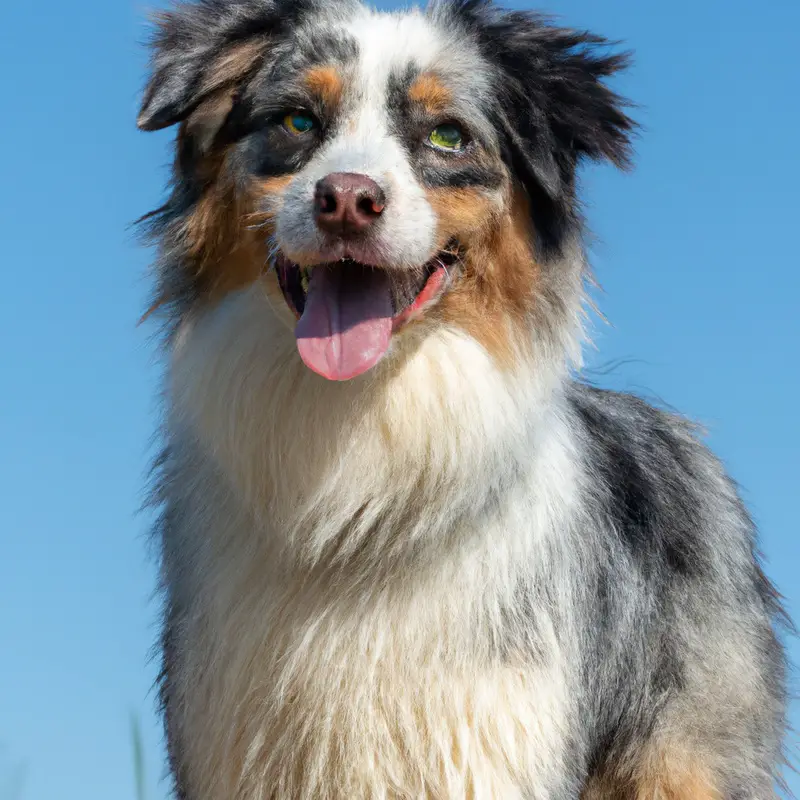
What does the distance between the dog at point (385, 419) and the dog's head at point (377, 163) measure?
13mm

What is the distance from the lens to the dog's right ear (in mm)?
5520

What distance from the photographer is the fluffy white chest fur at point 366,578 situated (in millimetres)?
5047

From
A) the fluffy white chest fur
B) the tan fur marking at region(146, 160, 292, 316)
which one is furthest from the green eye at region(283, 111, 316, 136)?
the fluffy white chest fur

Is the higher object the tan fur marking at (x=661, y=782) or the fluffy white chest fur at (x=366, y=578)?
the fluffy white chest fur at (x=366, y=578)

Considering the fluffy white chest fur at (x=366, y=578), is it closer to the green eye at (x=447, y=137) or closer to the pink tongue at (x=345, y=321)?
the pink tongue at (x=345, y=321)

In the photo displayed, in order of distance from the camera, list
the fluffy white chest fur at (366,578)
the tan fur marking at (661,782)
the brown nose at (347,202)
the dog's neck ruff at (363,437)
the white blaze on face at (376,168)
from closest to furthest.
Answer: the brown nose at (347,202) → the white blaze on face at (376,168) → the fluffy white chest fur at (366,578) → the dog's neck ruff at (363,437) → the tan fur marking at (661,782)

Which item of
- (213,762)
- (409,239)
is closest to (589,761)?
(213,762)

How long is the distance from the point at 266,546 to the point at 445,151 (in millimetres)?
1795

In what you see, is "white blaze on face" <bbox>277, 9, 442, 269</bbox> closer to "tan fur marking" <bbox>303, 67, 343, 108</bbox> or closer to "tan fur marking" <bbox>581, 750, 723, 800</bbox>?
"tan fur marking" <bbox>303, 67, 343, 108</bbox>

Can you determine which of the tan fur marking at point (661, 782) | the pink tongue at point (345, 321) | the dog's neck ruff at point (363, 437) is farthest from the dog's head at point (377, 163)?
the tan fur marking at point (661, 782)

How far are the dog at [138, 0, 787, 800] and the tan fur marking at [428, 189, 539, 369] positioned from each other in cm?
1

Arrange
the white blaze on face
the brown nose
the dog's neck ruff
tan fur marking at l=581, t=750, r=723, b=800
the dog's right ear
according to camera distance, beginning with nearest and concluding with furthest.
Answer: the brown nose
the white blaze on face
the dog's neck ruff
the dog's right ear
tan fur marking at l=581, t=750, r=723, b=800

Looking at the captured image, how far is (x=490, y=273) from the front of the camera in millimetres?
5348

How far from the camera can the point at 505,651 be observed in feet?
16.8
